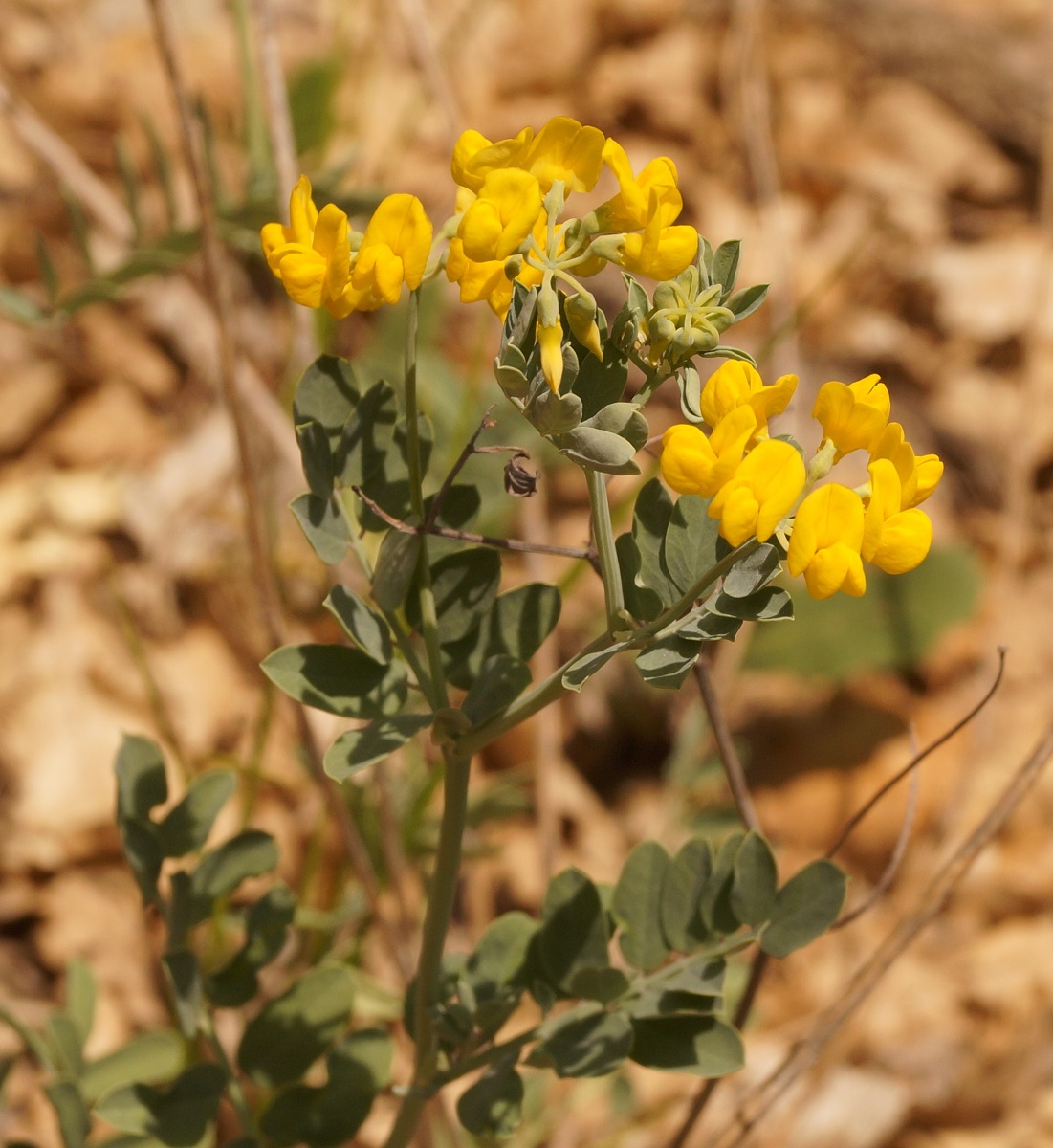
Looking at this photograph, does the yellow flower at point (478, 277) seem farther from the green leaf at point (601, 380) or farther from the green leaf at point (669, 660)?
the green leaf at point (669, 660)

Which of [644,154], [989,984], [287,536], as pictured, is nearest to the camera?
[989,984]

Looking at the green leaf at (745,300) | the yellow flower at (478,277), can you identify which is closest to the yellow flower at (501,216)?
the yellow flower at (478,277)

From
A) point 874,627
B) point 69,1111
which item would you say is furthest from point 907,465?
point 874,627

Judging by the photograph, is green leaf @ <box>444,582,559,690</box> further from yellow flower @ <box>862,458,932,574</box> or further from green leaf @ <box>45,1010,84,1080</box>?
green leaf @ <box>45,1010,84,1080</box>

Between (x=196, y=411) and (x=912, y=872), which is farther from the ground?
(x=196, y=411)

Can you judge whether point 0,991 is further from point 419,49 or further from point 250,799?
point 419,49

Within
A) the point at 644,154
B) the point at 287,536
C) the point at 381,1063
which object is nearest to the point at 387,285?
the point at 381,1063

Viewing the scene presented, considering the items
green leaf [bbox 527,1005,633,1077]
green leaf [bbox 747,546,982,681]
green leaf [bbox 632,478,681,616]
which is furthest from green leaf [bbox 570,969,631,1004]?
green leaf [bbox 747,546,982,681]
